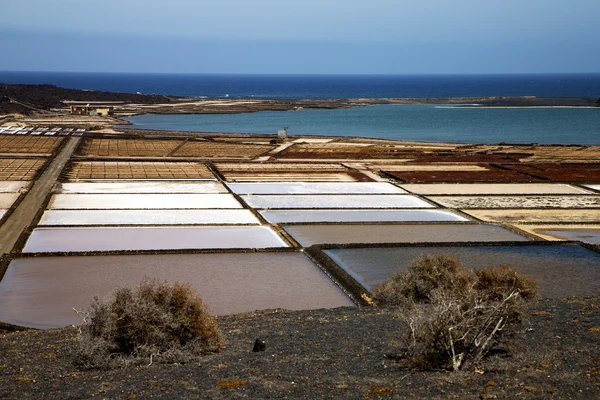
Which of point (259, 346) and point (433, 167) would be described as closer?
point (259, 346)

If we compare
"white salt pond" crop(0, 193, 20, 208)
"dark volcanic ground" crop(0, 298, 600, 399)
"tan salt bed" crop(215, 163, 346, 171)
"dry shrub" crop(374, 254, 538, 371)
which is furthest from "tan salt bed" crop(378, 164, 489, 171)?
"dark volcanic ground" crop(0, 298, 600, 399)

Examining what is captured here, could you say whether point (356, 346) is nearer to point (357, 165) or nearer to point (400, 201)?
point (400, 201)

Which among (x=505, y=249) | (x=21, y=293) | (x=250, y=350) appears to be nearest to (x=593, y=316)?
(x=250, y=350)

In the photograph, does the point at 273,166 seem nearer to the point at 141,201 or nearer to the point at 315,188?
the point at 315,188

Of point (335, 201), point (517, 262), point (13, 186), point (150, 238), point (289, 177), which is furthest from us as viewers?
point (289, 177)

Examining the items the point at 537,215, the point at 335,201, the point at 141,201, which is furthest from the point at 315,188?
the point at 537,215

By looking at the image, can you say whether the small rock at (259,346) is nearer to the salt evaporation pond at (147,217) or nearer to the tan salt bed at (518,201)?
the salt evaporation pond at (147,217)

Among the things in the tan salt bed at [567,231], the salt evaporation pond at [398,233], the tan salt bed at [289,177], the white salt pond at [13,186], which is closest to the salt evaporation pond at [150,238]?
the salt evaporation pond at [398,233]

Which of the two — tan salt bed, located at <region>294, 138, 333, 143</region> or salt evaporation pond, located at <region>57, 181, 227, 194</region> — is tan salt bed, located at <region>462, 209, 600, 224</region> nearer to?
salt evaporation pond, located at <region>57, 181, 227, 194</region>
